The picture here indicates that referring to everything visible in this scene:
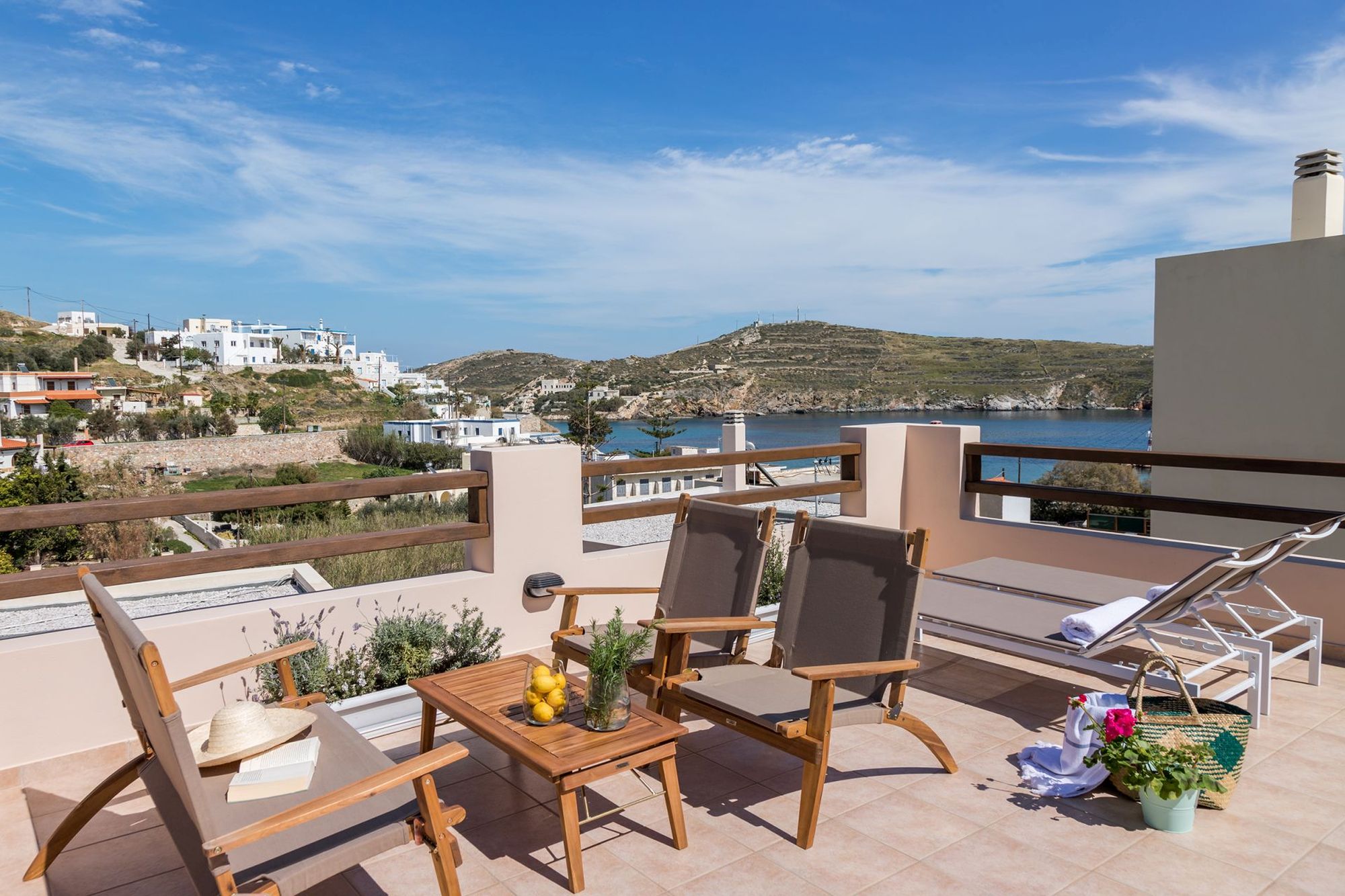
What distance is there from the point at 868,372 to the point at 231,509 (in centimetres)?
3845

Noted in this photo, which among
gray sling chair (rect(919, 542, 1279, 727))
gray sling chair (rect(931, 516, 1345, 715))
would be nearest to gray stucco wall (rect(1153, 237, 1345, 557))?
gray sling chair (rect(931, 516, 1345, 715))

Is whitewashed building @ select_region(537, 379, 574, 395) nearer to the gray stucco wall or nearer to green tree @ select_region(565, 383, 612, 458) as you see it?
green tree @ select_region(565, 383, 612, 458)

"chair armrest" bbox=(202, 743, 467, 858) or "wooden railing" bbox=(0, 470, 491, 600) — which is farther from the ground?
"wooden railing" bbox=(0, 470, 491, 600)

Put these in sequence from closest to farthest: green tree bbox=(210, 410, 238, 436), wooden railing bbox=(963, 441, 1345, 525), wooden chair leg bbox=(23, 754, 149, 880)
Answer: wooden chair leg bbox=(23, 754, 149, 880)
wooden railing bbox=(963, 441, 1345, 525)
green tree bbox=(210, 410, 238, 436)

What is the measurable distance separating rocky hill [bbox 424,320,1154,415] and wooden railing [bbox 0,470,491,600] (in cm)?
2107

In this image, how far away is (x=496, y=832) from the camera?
2.88 m

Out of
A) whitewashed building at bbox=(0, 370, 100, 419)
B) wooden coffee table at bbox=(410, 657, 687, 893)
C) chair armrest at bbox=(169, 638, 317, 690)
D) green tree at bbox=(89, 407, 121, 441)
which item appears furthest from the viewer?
green tree at bbox=(89, 407, 121, 441)

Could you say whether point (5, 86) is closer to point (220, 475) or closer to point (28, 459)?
point (28, 459)

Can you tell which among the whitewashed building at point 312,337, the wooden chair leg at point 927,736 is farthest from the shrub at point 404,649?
the whitewashed building at point 312,337

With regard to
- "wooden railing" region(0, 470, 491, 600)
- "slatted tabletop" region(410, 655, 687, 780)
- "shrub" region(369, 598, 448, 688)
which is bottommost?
"shrub" region(369, 598, 448, 688)

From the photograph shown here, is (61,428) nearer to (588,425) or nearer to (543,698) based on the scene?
(588,425)

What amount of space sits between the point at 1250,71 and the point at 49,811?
51.5ft

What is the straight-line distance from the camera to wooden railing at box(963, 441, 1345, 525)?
14.9 feet

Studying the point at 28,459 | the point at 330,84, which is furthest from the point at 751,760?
the point at 28,459
